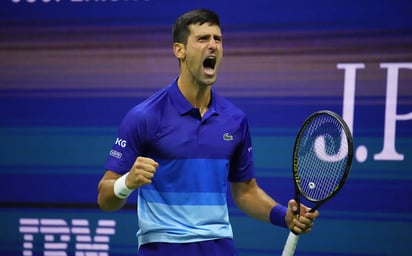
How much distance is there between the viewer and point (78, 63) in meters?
4.86

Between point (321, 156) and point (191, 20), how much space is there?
0.77 metres

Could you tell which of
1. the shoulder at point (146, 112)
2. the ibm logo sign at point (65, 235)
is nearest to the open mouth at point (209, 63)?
the shoulder at point (146, 112)

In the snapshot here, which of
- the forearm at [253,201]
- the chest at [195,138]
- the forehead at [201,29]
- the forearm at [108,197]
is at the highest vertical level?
the forehead at [201,29]

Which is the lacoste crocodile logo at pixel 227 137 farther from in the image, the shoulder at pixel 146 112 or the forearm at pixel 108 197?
the forearm at pixel 108 197

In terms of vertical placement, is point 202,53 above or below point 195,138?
above

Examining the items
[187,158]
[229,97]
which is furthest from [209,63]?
[229,97]

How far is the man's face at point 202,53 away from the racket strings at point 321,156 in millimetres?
436

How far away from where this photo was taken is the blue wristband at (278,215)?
128 inches

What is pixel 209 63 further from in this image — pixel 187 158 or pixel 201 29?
pixel 187 158

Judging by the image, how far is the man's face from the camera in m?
3.32

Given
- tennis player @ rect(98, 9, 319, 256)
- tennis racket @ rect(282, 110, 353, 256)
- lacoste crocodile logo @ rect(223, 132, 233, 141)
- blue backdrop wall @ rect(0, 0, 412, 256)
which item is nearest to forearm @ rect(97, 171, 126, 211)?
tennis player @ rect(98, 9, 319, 256)

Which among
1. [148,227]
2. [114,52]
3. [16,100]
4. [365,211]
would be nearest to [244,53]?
[114,52]

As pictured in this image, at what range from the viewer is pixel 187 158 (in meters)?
3.21

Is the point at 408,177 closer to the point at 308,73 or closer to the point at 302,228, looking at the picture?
the point at 308,73
